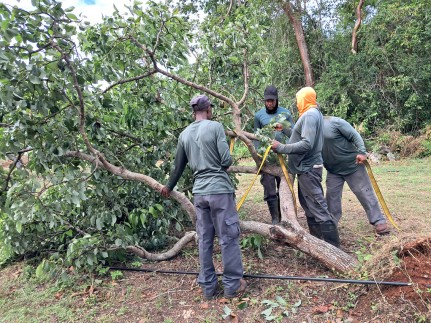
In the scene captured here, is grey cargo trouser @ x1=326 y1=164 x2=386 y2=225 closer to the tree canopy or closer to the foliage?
the tree canopy

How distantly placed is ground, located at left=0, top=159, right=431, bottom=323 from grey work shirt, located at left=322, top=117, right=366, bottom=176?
850 mm

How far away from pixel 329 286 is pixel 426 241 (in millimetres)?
859

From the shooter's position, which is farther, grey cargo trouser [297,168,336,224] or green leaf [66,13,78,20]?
grey cargo trouser [297,168,336,224]

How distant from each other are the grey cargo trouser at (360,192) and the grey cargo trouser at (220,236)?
169 centimetres

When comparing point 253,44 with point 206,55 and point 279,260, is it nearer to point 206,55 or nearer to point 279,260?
point 206,55

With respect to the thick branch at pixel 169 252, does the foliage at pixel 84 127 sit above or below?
above

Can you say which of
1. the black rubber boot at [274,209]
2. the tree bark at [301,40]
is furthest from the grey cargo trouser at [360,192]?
the tree bark at [301,40]

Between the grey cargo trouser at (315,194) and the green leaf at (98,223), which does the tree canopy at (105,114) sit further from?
the grey cargo trouser at (315,194)

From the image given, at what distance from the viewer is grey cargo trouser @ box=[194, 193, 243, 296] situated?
3018mm

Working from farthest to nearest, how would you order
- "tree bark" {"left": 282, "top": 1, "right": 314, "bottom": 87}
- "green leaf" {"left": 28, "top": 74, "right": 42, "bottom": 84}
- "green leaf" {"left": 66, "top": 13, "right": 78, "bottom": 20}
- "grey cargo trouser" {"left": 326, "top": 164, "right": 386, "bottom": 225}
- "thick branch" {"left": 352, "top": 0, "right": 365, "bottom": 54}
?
"tree bark" {"left": 282, "top": 1, "right": 314, "bottom": 87} → "thick branch" {"left": 352, "top": 0, "right": 365, "bottom": 54} → "grey cargo trouser" {"left": 326, "top": 164, "right": 386, "bottom": 225} → "green leaf" {"left": 66, "top": 13, "right": 78, "bottom": 20} → "green leaf" {"left": 28, "top": 74, "right": 42, "bottom": 84}

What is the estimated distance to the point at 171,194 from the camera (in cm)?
362

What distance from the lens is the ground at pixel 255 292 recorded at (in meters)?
2.79

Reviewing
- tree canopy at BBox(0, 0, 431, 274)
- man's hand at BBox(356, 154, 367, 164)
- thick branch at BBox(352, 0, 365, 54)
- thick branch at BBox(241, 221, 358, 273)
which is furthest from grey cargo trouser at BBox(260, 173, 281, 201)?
thick branch at BBox(352, 0, 365, 54)

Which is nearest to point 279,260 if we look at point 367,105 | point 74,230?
point 74,230
